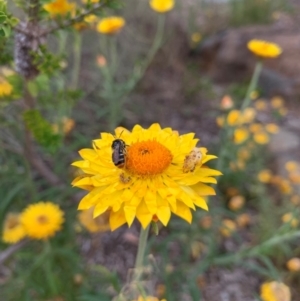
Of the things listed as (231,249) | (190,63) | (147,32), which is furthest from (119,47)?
(231,249)

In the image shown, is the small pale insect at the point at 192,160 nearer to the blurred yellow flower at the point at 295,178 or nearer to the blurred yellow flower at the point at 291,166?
the blurred yellow flower at the point at 295,178

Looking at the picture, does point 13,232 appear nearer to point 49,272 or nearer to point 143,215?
point 49,272

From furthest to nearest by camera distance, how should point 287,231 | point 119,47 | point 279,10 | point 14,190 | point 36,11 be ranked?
point 279,10
point 119,47
point 14,190
point 287,231
point 36,11

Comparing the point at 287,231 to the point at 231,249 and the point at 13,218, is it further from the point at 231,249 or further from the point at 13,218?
the point at 13,218

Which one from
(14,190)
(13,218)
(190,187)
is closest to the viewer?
(190,187)

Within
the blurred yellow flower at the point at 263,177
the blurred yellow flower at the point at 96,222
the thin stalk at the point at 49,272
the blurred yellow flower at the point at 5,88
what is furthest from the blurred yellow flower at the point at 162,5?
the thin stalk at the point at 49,272

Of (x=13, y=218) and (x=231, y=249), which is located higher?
(x=231, y=249)

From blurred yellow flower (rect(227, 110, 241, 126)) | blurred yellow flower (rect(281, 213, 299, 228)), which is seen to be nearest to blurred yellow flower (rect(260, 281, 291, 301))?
blurred yellow flower (rect(281, 213, 299, 228))
